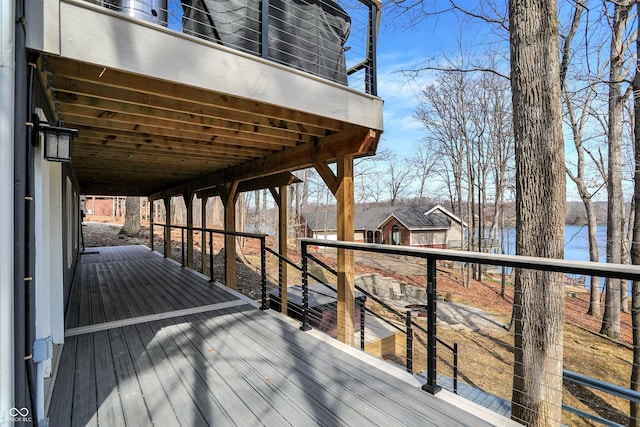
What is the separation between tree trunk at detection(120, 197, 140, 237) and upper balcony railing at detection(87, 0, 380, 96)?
46.7 feet

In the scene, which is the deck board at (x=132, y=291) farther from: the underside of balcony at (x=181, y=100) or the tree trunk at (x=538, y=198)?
the tree trunk at (x=538, y=198)

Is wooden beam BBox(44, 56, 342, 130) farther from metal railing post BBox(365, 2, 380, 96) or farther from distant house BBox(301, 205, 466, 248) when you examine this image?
distant house BBox(301, 205, 466, 248)

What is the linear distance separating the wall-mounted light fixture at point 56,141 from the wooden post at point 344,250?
2.66 meters

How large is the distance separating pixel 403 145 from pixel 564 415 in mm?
18592

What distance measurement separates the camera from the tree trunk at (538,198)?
3.01 meters

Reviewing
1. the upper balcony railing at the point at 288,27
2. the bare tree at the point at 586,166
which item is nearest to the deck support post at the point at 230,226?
the upper balcony railing at the point at 288,27

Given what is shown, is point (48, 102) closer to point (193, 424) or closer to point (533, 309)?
point (193, 424)

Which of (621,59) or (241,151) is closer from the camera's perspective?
(241,151)

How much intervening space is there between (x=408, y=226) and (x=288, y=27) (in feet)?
78.9

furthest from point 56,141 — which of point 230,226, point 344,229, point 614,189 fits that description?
point 614,189

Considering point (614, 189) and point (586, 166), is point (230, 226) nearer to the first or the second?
point (614, 189)

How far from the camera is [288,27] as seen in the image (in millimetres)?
3258

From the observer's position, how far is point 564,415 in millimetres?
5711

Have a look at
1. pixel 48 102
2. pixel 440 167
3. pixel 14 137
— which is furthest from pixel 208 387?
pixel 440 167
